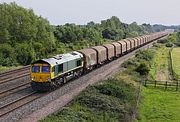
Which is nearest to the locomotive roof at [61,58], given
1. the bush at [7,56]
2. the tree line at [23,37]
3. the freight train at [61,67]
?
the freight train at [61,67]

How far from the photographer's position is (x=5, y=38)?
62.8 meters

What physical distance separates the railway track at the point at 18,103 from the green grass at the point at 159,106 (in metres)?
9.17

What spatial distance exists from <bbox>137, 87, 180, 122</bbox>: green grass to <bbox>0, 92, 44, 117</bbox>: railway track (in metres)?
9.17

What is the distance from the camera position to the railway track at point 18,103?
25270 millimetres

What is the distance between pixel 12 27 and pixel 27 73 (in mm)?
25844

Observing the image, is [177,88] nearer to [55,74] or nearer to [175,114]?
[175,114]

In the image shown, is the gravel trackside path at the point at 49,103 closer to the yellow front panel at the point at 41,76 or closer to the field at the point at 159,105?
the yellow front panel at the point at 41,76

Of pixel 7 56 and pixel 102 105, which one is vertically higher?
pixel 7 56

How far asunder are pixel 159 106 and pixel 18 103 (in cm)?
1222

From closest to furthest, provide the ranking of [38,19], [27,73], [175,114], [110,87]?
[175,114] → [110,87] → [27,73] → [38,19]

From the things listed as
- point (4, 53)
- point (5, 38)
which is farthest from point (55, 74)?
point (5, 38)

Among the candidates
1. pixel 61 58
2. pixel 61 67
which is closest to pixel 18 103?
pixel 61 67

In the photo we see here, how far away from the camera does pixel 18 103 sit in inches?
1080

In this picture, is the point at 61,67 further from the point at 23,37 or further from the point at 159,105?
the point at 23,37
